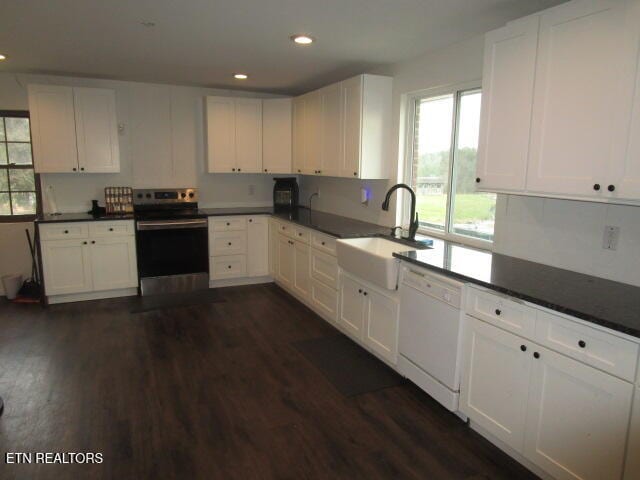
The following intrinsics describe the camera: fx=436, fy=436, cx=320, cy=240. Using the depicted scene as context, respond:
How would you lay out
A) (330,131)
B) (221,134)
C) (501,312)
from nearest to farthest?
(501,312) → (330,131) → (221,134)

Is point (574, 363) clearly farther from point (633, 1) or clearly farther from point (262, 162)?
point (262, 162)

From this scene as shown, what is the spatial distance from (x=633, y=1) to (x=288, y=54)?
2.53m

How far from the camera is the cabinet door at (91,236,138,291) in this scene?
4730mm

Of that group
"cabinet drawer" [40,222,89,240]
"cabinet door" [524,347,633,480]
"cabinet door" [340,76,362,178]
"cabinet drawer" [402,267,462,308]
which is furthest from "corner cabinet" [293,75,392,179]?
"cabinet drawer" [40,222,89,240]

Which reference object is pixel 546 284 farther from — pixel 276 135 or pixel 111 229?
pixel 111 229

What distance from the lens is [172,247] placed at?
4.99 meters

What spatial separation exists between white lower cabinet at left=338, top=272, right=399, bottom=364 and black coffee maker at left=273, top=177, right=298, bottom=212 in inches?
94.8

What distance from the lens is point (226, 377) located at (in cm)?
311

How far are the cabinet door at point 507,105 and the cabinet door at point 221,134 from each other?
350cm

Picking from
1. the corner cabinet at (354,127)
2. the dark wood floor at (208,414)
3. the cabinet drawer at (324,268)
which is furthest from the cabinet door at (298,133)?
the dark wood floor at (208,414)

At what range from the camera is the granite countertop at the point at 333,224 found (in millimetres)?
3754

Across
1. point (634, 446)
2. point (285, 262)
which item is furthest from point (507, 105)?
point (285, 262)

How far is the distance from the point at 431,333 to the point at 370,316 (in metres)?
0.71

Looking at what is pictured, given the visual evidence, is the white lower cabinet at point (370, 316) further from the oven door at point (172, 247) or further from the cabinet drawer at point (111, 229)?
the cabinet drawer at point (111, 229)
